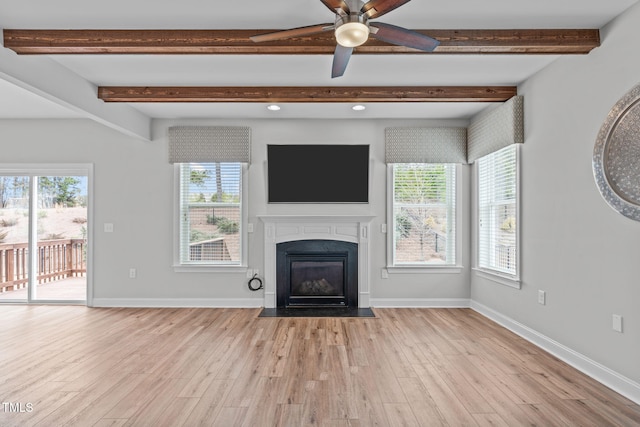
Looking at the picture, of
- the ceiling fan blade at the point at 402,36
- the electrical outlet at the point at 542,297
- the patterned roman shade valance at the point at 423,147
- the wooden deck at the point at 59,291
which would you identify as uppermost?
the ceiling fan blade at the point at 402,36

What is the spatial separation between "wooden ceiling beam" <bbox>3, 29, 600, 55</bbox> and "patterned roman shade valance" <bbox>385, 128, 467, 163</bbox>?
7.46ft

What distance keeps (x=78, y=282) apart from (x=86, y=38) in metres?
3.85

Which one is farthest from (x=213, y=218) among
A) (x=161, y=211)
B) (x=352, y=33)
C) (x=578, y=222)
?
(x=578, y=222)

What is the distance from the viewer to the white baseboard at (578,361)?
8.45ft

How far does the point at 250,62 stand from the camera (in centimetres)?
336

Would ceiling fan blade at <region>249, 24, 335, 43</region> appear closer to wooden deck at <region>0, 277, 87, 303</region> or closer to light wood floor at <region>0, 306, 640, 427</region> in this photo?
light wood floor at <region>0, 306, 640, 427</region>

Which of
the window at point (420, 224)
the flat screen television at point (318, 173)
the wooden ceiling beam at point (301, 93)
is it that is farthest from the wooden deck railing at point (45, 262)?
the window at point (420, 224)

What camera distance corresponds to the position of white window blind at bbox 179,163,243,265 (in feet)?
17.0

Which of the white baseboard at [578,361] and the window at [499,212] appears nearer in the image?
the white baseboard at [578,361]

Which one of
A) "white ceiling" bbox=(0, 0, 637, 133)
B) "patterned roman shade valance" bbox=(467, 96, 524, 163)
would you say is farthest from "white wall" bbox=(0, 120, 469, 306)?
"patterned roman shade valance" bbox=(467, 96, 524, 163)

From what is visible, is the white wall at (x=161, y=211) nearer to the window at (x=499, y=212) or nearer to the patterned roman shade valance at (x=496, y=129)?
the window at (x=499, y=212)

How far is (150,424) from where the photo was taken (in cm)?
223

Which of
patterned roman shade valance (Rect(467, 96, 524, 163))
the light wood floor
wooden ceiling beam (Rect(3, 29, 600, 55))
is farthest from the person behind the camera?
patterned roman shade valance (Rect(467, 96, 524, 163))

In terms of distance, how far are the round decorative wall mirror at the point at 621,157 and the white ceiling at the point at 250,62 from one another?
697mm
